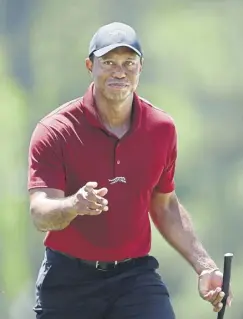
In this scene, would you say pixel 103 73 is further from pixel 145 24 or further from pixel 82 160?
pixel 145 24

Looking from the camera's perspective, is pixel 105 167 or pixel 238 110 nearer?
pixel 105 167

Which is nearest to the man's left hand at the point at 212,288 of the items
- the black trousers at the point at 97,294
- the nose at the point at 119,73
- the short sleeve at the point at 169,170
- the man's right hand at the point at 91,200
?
the black trousers at the point at 97,294

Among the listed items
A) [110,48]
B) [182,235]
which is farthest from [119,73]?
[182,235]

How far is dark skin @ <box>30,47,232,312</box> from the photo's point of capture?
3.87m

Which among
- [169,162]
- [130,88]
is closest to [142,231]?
[169,162]

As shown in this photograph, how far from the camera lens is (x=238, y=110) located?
561 centimetres

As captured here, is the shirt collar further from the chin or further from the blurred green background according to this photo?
the blurred green background

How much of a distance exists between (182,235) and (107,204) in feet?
2.09

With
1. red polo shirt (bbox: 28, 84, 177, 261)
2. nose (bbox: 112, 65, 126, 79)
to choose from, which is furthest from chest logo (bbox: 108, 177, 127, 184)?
nose (bbox: 112, 65, 126, 79)

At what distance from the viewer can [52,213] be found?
3.84 meters

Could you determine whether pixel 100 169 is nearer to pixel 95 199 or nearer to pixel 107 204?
pixel 107 204

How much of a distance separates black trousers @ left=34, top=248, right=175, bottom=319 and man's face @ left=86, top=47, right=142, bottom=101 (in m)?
0.72

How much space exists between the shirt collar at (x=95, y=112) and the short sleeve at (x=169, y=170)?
0.57 ft

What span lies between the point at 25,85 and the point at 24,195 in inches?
24.7
